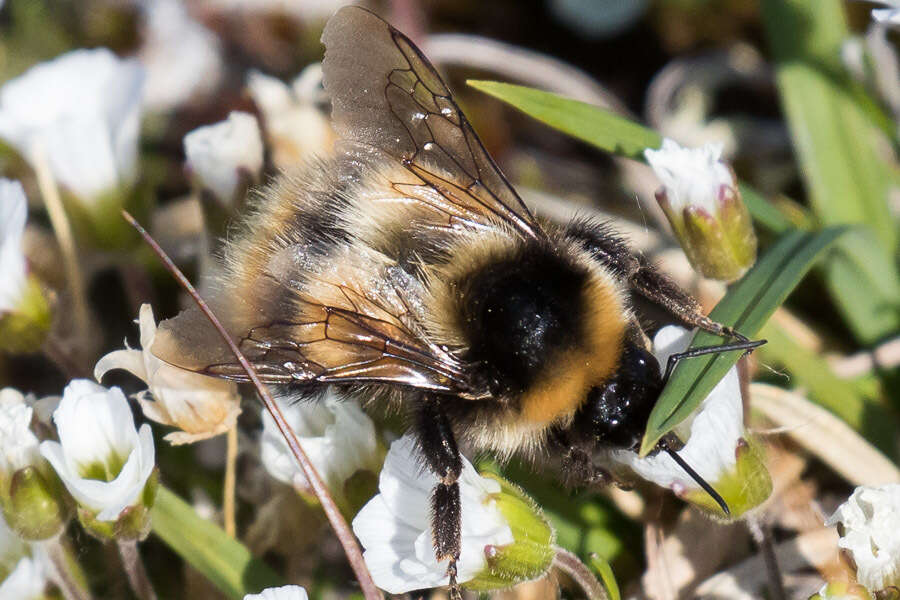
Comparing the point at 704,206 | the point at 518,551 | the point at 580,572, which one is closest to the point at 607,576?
the point at 580,572

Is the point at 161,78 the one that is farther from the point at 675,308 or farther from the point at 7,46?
the point at 675,308

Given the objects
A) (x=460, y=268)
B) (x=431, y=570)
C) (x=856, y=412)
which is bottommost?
(x=856, y=412)

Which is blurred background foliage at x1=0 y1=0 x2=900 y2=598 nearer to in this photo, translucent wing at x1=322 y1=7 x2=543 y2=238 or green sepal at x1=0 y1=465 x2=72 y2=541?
green sepal at x1=0 y1=465 x2=72 y2=541

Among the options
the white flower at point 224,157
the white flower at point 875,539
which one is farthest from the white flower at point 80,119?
the white flower at point 875,539

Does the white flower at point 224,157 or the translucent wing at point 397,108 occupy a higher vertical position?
the translucent wing at point 397,108

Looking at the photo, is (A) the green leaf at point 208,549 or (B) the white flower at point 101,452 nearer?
(B) the white flower at point 101,452

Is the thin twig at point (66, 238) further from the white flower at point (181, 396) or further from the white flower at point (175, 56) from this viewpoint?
the white flower at point (175, 56)

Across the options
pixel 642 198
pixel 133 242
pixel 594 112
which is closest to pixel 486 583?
pixel 594 112
